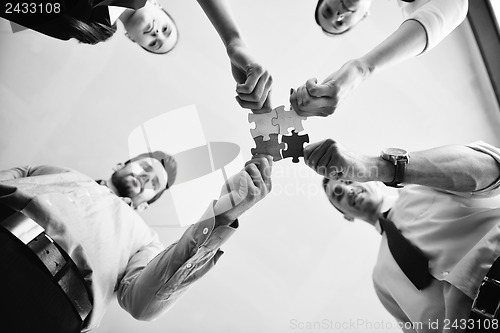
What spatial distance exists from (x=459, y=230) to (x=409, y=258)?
0.12 m

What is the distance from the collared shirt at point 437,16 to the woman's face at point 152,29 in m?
0.70

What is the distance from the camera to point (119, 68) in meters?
1.40

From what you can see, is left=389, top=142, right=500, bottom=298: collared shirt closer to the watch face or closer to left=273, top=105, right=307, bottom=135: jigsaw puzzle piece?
the watch face

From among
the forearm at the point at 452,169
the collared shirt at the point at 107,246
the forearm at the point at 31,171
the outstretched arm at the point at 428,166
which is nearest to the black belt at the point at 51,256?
the collared shirt at the point at 107,246

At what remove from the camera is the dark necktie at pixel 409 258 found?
2.53ft

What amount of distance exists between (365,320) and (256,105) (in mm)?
976

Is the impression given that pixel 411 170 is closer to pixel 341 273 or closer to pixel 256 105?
pixel 256 105

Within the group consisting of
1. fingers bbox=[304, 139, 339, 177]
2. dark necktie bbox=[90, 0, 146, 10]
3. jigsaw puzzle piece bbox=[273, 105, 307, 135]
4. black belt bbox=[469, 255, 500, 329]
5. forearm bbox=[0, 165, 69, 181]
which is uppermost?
dark necktie bbox=[90, 0, 146, 10]

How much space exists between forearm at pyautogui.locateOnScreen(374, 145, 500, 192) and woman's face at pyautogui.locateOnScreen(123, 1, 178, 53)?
2.55 ft

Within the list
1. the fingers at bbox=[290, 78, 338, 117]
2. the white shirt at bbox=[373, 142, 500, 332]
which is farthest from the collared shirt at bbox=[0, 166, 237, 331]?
the white shirt at bbox=[373, 142, 500, 332]

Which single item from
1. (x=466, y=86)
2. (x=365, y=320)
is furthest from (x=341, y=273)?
(x=466, y=86)

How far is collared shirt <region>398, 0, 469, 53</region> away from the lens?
681mm

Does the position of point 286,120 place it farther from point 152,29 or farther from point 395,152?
point 152,29

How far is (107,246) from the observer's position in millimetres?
731
